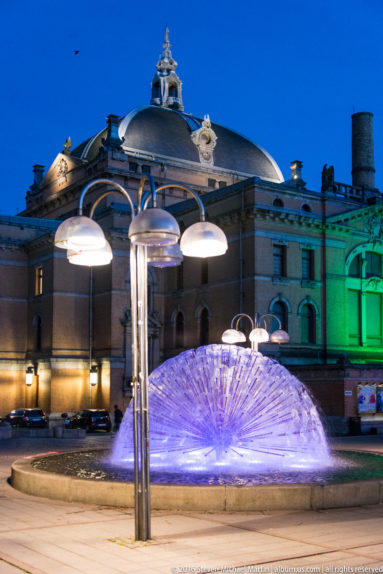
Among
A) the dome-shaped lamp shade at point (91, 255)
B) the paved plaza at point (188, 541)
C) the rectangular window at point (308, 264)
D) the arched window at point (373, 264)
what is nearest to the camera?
the paved plaza at point (188, 541)

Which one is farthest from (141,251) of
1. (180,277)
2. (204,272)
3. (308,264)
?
(180,277)

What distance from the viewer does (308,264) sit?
45.1 meters

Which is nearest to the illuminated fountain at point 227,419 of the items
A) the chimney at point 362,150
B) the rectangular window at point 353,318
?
the rectangular window at point 353,318

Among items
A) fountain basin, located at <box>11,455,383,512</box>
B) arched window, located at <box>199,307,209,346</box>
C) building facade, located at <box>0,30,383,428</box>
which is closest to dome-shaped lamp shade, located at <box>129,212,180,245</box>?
fountain basin, located at <box>11,455,383,512</box>

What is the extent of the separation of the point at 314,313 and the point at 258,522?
114 feet

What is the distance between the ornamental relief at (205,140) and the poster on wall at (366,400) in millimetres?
26850

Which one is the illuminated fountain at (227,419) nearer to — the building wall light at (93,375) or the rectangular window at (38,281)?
the building wall light at (93,375)

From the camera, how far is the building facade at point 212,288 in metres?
42.5

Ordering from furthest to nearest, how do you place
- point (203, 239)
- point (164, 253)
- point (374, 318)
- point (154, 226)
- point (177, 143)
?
1. point (177, 143)
2. point (374, 318)
3. point (164, 253)
4. point (203, 239)
5. point (154, 226)

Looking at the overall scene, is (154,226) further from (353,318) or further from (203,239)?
(353,318)

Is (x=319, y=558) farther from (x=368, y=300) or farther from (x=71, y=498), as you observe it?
(x=368, y=300)

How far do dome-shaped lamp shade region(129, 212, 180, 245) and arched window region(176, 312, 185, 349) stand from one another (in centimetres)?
3842

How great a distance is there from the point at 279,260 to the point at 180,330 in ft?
29.1

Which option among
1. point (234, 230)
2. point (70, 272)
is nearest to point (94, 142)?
point (70, 272)
